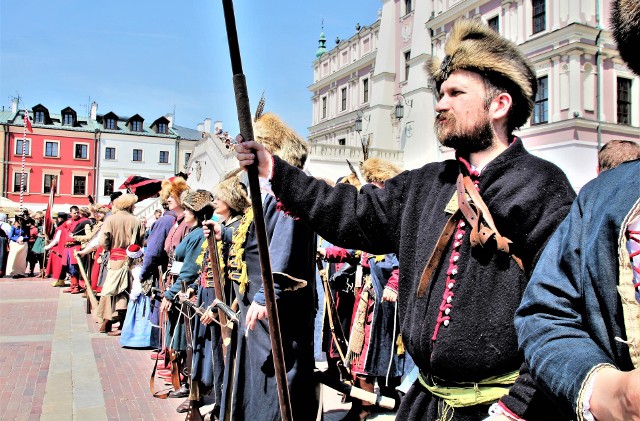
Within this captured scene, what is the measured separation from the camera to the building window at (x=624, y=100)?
76.2 feet

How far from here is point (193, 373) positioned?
513cm

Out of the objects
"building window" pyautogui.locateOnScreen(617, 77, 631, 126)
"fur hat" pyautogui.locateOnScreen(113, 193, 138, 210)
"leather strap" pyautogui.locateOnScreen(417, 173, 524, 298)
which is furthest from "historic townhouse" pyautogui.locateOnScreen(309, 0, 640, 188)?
"leather strap" pyautogui.locateOnScreen(417, 173, 524, 298)

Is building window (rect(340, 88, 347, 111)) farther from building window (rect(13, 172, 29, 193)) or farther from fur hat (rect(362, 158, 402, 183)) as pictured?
fur hat (rect(362, 158, 402, 183))

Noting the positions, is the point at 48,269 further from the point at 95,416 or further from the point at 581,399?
the point at 581,399

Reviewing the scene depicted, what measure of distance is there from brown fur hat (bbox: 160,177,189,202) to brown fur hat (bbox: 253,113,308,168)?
362cm

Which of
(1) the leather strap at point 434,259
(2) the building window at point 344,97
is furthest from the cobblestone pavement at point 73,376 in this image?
(2) the building window at point 344,97

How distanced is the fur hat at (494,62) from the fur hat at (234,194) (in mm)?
2651

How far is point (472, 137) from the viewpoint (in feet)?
7.06

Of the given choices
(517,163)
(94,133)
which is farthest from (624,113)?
(94,133)

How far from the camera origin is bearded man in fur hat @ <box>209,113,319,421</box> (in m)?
3.58

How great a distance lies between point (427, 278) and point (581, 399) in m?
0.92

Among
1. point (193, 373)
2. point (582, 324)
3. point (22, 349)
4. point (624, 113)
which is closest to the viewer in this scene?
point (582, 324)

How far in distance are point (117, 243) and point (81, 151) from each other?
169 ft

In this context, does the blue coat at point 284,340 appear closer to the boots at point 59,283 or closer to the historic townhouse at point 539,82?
the historic townhouse at point 539,82
